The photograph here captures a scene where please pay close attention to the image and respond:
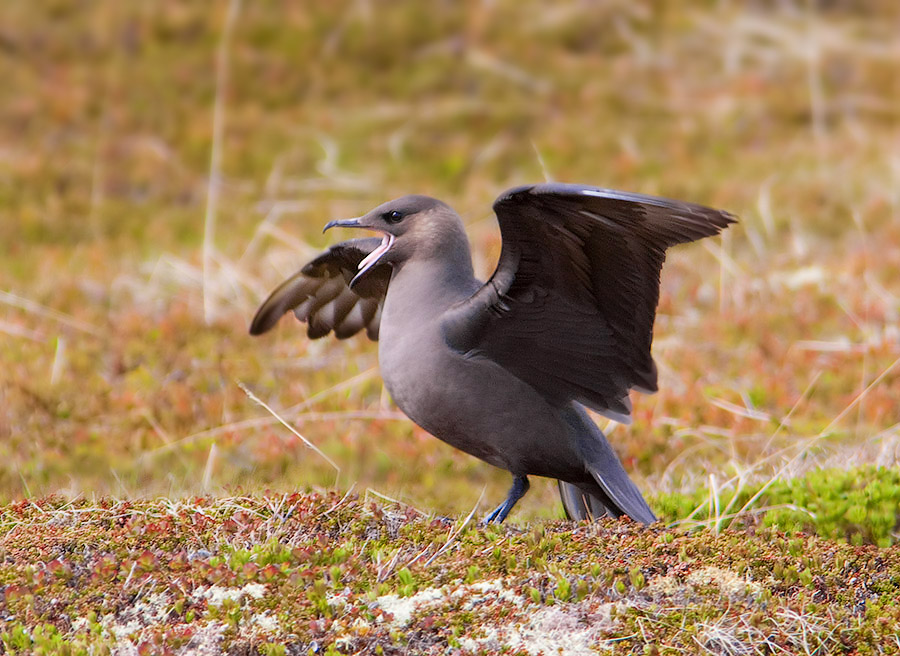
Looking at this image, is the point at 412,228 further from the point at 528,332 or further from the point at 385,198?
the point at 385,198

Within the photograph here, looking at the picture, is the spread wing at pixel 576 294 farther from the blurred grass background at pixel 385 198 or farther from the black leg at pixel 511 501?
the blurred grass background at pixel 385 198

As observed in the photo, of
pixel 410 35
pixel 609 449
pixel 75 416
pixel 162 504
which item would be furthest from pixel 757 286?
pixel 410 35

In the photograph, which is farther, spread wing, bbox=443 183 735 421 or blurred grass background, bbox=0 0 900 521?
blurred grass background, bbox=0 0 900 521

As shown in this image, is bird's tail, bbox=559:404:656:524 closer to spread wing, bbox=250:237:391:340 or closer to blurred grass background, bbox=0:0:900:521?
blurred grass background, bbox=0:0:900:521

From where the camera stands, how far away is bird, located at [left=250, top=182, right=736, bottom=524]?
14.3ft

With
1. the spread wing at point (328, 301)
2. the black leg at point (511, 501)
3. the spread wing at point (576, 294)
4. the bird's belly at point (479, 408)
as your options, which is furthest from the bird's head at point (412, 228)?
the black leg at point (511, 501)

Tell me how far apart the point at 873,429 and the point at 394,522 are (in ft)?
12.8

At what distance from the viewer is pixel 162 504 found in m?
4.45

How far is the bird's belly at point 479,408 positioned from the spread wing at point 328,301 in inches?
45.6

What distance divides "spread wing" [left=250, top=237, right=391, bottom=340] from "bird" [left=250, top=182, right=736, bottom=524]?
74cm

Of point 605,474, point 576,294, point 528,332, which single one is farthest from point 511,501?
point 576,294

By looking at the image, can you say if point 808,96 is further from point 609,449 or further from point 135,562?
point 135,562

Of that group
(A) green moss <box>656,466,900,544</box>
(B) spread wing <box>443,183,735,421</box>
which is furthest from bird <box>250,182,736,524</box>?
(A) green moss <box>656,466,900,544</box>

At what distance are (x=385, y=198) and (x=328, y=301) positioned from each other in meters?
6.19
